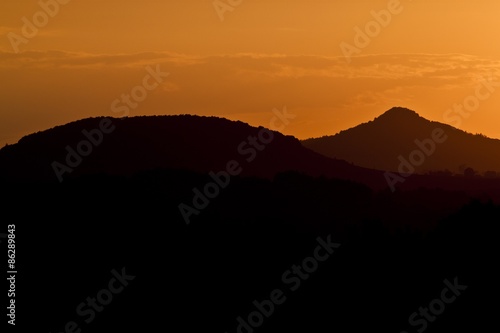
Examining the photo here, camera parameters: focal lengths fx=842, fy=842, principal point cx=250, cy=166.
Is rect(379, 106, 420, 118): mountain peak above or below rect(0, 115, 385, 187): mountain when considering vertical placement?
above

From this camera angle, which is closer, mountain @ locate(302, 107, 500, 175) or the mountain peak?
mountain @ locate(302, 107, 500, 175)

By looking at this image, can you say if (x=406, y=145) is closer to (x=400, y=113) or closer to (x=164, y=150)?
(x=400, y=113)

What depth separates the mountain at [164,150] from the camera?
76.9 m

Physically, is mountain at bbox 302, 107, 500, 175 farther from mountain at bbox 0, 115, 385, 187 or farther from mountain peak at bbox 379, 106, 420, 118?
mountain at bbox 0, 115, 385, 187

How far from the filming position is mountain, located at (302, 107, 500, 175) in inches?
6447

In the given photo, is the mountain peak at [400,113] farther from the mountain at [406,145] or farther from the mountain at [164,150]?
the mountain at [164,150]

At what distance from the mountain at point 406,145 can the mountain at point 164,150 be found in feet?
218

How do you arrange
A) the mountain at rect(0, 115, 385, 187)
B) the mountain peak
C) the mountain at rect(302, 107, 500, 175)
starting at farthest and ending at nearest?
the mountain peak, the mountain at rect(302, 107, 500, 175), the mountain at rect(0, 115, 385, 187)

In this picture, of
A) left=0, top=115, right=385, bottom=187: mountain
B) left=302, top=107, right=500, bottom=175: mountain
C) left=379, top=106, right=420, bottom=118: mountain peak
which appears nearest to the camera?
left=0, top=115, right=385, bottom=187: mountain

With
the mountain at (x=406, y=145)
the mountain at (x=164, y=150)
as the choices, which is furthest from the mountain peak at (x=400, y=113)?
the mountain at (x=164, y=150)

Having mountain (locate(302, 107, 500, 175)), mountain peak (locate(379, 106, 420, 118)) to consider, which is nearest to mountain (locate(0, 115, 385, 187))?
mountain (locate(302, 107, 500, 175))

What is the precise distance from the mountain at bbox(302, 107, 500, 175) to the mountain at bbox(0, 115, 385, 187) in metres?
66.4

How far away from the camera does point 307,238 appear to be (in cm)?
4669

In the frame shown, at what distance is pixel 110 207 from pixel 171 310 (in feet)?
43.9
